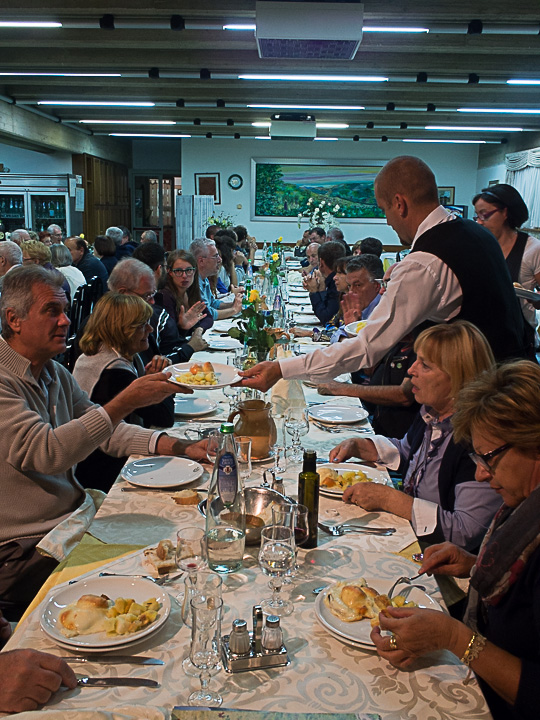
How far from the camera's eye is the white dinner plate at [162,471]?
2.06 meters

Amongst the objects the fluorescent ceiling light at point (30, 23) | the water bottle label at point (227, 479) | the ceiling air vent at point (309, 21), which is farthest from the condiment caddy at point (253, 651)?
the fluorescent ceiling light at point (30, 23)

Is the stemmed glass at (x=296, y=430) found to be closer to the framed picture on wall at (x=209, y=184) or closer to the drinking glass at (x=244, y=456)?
the drinking glass at (x=244, y=456)

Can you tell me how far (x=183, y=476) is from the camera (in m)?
2.11

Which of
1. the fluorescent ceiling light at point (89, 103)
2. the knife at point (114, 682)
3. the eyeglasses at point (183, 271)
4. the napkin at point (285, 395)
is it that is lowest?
the knife at point (114, 682)

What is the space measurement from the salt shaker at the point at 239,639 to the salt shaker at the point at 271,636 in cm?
4

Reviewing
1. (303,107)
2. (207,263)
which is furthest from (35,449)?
(303,107)

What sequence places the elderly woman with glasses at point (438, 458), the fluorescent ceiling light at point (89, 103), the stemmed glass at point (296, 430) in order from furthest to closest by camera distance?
the fluorescent ceiling light at point (89, 103)
the stemmed glass at point (296, 430)
the elderly woman with glasses at point (438, 458)

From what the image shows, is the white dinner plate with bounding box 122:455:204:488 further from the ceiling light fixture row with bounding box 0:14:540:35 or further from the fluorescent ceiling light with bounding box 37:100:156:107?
the fluorescent ceiling light with bounding box 37:100:156:107

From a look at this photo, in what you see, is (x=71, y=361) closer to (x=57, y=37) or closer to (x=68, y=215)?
(x=57, y=37)

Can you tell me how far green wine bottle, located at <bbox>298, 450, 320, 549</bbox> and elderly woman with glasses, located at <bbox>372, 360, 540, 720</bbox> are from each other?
0.92ft

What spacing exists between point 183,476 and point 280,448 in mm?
333

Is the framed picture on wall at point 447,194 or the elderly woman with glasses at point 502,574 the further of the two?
the framed picture on wall at point 447,194

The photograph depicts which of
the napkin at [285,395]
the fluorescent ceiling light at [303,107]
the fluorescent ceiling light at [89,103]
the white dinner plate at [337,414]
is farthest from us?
the fluorescent ceiling light at [303,107]

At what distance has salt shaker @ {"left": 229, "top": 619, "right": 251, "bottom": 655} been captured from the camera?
4.04 ft
